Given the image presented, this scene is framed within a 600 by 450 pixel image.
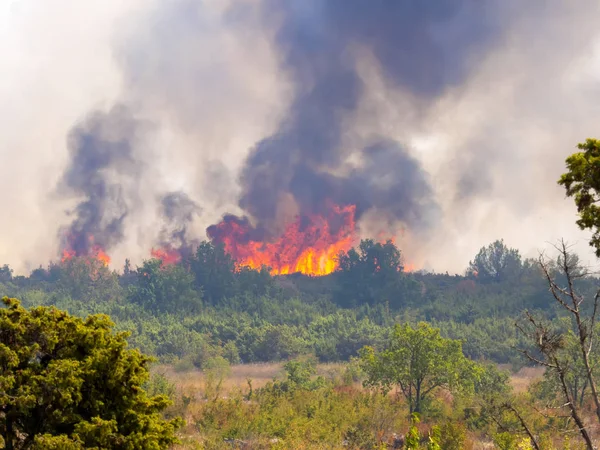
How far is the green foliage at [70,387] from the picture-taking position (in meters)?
15.9

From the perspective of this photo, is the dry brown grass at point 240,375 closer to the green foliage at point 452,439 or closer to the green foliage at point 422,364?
the green foliage at point 422,364

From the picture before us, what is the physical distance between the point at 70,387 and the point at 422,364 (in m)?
40.9

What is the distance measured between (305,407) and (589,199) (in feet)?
131

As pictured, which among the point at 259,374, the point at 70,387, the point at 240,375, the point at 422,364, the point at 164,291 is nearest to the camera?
the point at 70,387

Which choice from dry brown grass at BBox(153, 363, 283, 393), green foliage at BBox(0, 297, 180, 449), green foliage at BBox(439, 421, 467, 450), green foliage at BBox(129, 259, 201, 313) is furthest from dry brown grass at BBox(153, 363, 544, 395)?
green foliage at BBox(0, 297, 180, 449)

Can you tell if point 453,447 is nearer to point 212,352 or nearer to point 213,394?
point 213,394

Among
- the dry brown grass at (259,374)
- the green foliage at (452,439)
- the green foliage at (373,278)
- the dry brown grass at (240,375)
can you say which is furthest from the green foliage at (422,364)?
the green foliage at (373,278)

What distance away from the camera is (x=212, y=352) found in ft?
350

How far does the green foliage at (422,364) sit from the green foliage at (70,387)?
37.9 metres

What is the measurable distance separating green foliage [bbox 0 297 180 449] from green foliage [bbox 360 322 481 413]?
37.9m

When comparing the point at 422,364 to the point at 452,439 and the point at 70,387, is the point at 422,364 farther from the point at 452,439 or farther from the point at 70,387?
the point at 70,387

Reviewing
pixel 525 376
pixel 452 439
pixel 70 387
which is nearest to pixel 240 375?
pixel 525 376

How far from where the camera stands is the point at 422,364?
5212cm

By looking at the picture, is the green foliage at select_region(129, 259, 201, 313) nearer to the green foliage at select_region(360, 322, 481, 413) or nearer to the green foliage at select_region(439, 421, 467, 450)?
the green foliage at select_region(360, 322, 481, 413)
